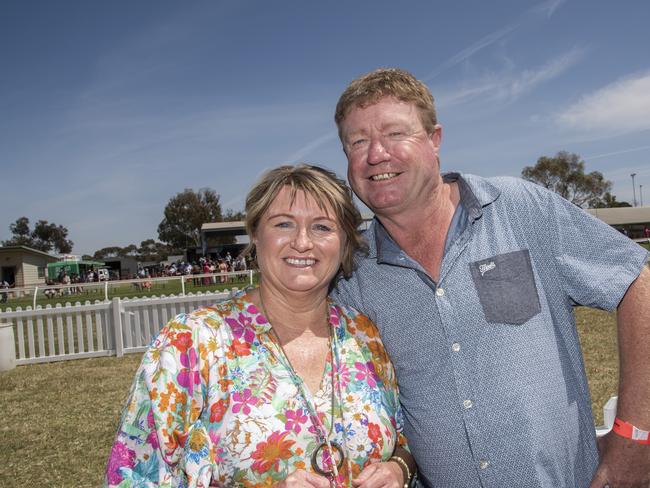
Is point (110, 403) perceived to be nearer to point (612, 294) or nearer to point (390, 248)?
point (390, 248)

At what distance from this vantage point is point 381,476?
2.08 metres

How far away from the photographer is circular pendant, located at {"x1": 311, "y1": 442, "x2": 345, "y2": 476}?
1973 millimetres

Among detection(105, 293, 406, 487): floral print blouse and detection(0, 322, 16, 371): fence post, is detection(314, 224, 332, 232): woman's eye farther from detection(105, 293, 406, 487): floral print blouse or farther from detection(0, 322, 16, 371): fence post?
detection(0, 322, 16, 371): fence post

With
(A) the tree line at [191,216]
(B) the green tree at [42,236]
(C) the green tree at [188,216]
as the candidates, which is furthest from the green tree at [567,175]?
(B) the green tree at [42,236]

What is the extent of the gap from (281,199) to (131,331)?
990cm

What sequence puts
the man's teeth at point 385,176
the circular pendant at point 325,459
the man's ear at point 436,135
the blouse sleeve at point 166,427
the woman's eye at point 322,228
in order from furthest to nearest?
the man's ear at point 436,135 < the man's teeth at point 385,176 < the woman's eye at point 322,228 < the circular pendant at point 325,459 < the blouse sleeve at point 166,427

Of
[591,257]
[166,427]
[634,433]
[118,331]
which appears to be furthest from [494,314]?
[118,331]

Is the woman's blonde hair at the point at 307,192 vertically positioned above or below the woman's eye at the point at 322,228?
above

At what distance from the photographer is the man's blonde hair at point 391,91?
2.47m

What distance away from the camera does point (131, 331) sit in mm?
11094

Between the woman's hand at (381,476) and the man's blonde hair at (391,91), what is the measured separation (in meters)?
1.60

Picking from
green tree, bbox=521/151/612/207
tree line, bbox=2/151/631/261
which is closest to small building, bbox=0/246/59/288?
tree line, bbox=2/151/631/261

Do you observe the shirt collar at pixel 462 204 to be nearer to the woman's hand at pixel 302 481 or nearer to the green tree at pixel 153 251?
the woman's hand at pixel 302 481

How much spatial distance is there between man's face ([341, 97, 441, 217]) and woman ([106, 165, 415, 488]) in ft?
0.51
